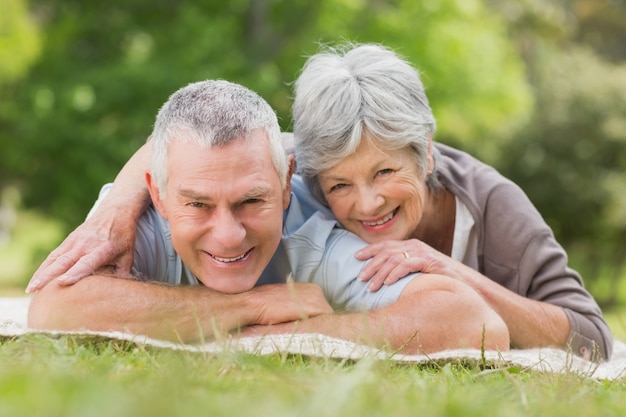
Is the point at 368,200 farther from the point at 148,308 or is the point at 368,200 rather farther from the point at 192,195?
the point at 148,308

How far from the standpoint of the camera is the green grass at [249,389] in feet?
5.69

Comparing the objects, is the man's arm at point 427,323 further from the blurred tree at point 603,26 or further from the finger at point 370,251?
the blurred tree at point 603,26

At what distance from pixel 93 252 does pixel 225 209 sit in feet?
2.14

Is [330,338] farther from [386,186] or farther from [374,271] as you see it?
[386,186]

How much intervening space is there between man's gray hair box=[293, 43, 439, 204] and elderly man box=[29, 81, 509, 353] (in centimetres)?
29

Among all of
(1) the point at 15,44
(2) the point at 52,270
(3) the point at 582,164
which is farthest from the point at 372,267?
(1) the point at 15,44

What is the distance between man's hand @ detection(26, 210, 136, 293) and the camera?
3863 mm

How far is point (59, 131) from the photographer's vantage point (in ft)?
62.6

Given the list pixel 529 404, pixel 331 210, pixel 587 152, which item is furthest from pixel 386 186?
pixel 587 152

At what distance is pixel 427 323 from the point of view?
372cm

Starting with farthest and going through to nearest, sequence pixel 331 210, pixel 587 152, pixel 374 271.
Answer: pixel 587 152, pixel 331 210, pixel 374 271

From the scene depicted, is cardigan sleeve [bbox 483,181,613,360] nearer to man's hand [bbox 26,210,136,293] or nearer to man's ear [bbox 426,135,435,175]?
man's ear [bbox 426,135,435,175]

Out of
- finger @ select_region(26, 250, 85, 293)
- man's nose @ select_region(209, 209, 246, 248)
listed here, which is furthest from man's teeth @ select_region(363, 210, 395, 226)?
finger @ select_region(26, 250, 85, 293)

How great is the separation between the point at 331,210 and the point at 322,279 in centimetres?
42
